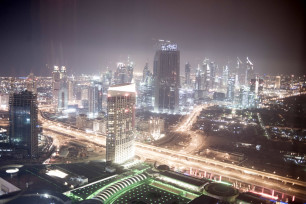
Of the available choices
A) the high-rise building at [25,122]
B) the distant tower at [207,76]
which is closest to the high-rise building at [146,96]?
the distant tower at [207,76]

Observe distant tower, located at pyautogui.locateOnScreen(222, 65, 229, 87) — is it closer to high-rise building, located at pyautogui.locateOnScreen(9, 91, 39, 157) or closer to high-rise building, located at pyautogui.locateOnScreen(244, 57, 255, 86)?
high-rise building, located at pyautogui.locateOnScreen(244, 57, 255, 86)

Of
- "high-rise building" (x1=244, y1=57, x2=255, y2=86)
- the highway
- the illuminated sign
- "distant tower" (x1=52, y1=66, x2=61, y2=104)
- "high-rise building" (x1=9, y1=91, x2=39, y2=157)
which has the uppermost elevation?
the illuminated sign

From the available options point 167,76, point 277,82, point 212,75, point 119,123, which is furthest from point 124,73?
point 119,123

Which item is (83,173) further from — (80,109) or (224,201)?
(80,109)

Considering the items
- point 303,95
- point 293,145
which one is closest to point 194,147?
point 293,145

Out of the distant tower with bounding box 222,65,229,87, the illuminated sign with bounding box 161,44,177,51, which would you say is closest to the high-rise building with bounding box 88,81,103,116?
the illuminated sign with bounding box 161,44,177,51

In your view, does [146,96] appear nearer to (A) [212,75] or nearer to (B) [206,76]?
(B) [206,76]

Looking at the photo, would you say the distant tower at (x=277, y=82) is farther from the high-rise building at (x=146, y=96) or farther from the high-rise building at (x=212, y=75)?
the high-rise building at (x=146, y=96)
